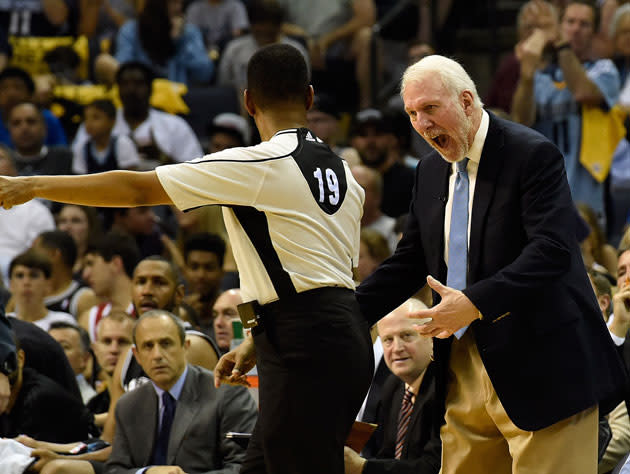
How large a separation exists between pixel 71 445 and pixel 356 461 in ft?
5.65

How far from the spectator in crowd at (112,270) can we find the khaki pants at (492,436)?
191 inches

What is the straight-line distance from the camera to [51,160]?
986 cm

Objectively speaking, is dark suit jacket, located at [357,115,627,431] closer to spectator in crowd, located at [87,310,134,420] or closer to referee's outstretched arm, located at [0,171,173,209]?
referee's outstretched arm, located at [0,171,173,209]

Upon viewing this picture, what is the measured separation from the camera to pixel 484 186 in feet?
12.0

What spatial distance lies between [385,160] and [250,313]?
18.8ft

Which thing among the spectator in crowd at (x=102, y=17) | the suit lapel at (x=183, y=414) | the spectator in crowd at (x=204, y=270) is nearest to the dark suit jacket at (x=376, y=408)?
the suit lapel at (x=183, y=414)

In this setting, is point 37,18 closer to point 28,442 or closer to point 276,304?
point 28,442

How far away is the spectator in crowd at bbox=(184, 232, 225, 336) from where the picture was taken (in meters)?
8.02

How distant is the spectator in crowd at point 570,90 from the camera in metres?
8.52

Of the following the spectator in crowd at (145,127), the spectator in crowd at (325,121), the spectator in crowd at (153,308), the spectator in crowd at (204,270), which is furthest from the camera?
the spectator in crowd at (145,127)

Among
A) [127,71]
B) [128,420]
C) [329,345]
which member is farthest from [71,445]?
[127,71]

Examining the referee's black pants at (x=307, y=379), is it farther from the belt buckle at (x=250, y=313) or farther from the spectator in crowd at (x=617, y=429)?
the spectator in crowd at (x=617, y=429)

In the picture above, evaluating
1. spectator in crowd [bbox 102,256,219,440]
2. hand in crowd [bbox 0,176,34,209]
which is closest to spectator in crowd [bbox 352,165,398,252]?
spectator in crowd [bbox 102,256,219,440]

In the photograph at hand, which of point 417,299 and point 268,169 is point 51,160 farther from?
point 268,169
